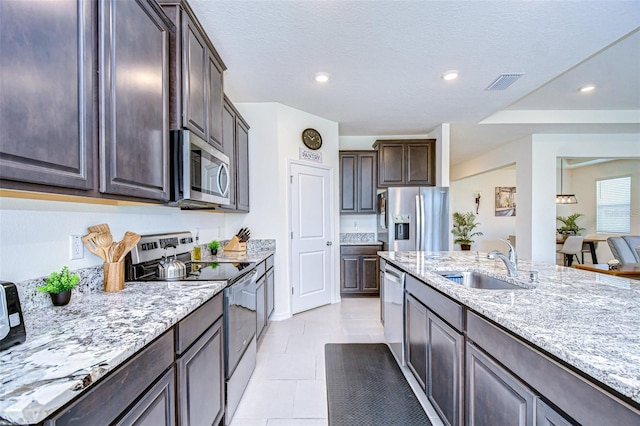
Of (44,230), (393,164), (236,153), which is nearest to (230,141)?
(236,153)

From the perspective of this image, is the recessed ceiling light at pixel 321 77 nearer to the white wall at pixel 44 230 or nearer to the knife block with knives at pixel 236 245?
the knife block with knives at pixel 236 245

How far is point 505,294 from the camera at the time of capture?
1.42 meters

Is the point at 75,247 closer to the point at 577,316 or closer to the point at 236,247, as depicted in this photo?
the point at 236,247

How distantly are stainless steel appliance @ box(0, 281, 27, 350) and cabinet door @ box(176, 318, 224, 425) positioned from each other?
20.5 inches

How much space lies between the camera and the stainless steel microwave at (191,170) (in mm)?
1689

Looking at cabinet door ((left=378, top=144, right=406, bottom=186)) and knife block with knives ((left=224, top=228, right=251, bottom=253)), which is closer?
knife block with knives ((left=224, top=228, right=251, bottom=253))

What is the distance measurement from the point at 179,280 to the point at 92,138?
38.4 inches

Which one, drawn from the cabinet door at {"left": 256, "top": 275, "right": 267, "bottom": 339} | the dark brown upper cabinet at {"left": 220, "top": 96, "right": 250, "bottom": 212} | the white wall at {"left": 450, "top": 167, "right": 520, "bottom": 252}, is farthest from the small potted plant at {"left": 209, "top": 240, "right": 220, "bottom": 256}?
the white wall at {"left": 450, "top": 167, "right": 520, "bottom": 252}

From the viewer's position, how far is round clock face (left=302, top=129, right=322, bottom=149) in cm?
403

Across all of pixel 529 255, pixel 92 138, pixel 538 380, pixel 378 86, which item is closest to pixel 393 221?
pixel 378 86

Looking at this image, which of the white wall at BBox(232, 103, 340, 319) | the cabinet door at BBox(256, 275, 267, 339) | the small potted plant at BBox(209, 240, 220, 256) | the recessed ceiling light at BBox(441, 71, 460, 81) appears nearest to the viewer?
the cabinet door at BBox(256, 275, 267, 339)

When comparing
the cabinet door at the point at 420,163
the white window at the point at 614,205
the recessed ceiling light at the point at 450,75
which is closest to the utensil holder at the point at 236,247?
the recessed ceiling light at the point at 450,75

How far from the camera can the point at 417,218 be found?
449 centimetres

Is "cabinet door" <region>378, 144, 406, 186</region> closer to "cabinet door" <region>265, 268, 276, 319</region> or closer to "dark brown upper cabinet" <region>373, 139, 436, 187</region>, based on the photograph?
"dark brown upper cabinet" <region>373, 139, 436, 187</region>
